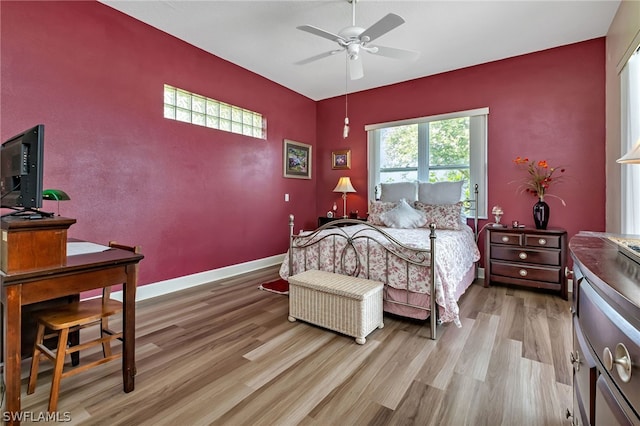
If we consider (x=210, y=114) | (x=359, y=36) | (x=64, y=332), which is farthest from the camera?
(x=210, y=114)

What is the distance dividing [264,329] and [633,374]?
232cm

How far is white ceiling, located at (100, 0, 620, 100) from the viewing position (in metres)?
2.83

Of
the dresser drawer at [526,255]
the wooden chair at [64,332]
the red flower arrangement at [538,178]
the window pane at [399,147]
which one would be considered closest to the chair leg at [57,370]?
the wooden chair at [64,332]

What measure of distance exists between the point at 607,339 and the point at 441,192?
3527 millimetres

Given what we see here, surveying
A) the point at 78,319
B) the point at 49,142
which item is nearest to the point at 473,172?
the point at 78,319

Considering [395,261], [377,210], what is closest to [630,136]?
[395,261]

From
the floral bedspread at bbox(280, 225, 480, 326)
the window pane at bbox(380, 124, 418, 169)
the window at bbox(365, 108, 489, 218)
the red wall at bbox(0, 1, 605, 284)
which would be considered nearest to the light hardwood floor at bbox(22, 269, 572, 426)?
the floral bedspread at bbox(280, 225, 480, 326)

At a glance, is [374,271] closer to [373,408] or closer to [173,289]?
[373,408]

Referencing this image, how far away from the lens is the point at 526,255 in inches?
135

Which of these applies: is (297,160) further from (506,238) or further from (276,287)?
(506,238)

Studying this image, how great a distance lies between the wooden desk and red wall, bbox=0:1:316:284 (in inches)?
60.7

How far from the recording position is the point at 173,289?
3.48 meters

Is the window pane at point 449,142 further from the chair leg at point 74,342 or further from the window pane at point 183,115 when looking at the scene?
the chair leg at point 74,342

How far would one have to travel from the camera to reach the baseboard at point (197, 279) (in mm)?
3240
